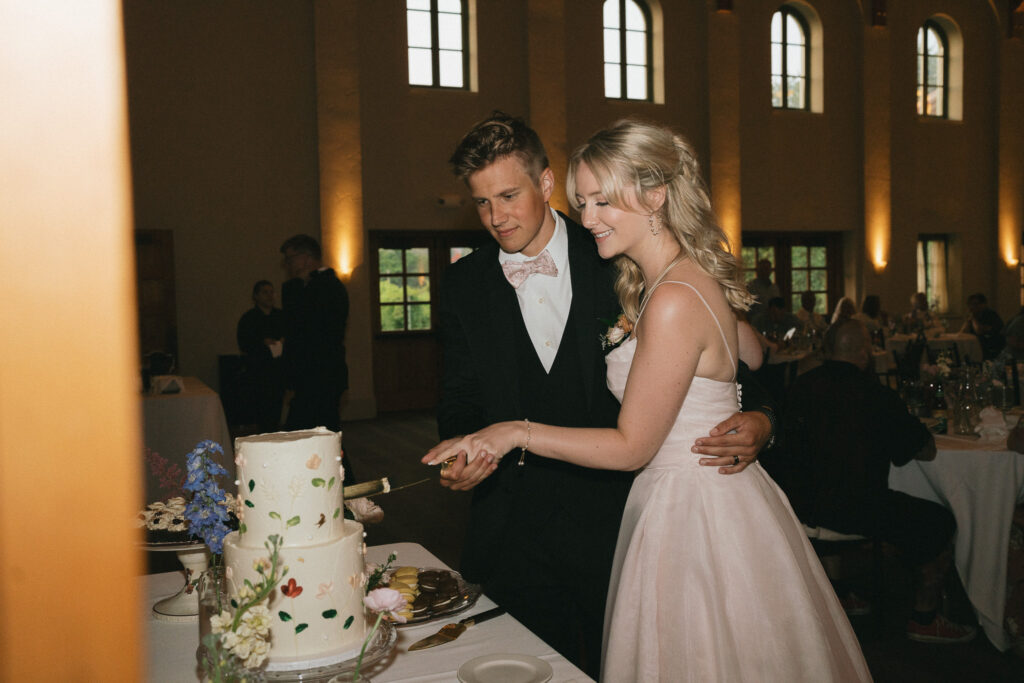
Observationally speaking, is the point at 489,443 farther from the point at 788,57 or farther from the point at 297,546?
the point at 788,57

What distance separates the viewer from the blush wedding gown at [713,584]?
1788 millimetres

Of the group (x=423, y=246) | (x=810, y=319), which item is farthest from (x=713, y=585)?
(x=423, y=246)

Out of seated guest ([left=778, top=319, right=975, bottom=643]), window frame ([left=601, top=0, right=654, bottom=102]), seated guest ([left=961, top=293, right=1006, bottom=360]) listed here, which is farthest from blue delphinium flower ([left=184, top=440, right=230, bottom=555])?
window frame ([left=601, top=0, right=654, bottom=102])

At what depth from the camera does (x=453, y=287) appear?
2.46m

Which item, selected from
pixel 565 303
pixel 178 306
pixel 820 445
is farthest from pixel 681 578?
pixel 178 306

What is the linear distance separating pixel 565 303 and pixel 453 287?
1.09 feet

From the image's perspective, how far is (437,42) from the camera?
35.8 feet

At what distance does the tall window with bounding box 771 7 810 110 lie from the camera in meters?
12.9

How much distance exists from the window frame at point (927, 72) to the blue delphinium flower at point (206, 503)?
1475cm

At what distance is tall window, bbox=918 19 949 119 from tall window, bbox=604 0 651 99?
5.02 meters

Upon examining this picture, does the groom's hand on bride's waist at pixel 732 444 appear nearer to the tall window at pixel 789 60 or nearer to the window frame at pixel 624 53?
the window frame at pixel 624 53

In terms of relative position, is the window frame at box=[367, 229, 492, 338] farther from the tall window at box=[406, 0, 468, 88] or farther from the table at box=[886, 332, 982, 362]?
the table at box=[886, 332, 982, 362]

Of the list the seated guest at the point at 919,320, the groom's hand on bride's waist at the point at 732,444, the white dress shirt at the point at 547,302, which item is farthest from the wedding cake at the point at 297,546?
the seated guest at the point at 919,320

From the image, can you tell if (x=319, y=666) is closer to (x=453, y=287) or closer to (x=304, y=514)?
(x=304, y=514)
